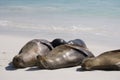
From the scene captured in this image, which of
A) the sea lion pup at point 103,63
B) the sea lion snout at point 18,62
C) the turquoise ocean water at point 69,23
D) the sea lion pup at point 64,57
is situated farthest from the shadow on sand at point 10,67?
the turquoise ocean water at point 69,23

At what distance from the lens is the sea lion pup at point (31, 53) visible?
21.6 feet

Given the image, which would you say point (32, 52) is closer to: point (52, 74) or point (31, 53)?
point (31, 53)

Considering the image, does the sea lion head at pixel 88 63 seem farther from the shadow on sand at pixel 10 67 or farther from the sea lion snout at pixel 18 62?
the shadow on sand at pixel 10 67

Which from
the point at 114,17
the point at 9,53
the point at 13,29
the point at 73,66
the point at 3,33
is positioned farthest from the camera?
the point at 114,17

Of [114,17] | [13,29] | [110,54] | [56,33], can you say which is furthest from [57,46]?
[114,17]

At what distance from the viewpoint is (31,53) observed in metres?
6.80

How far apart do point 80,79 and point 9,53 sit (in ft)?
8.21

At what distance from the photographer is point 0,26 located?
525 inches

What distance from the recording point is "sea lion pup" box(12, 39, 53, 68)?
6586 millimetres

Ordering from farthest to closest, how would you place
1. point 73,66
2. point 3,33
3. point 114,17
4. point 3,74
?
point 114,17, point 3,33, point 73,66, point 3,74

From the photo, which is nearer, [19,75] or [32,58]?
[19,75]

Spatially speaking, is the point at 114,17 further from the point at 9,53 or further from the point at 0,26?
the point at 9,53

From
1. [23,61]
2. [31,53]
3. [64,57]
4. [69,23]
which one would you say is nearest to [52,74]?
[64,57]

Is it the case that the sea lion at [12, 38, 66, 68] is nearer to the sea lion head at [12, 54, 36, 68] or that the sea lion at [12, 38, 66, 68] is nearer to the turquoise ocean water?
the sea lion head at [12, 54, 36, 68]
